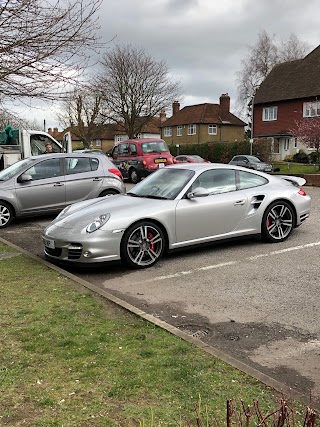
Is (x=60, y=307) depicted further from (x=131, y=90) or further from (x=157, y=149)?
(x=131, y=90)

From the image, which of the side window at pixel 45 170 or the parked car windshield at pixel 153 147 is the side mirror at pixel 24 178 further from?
the parked car windshield at pixel 153 147

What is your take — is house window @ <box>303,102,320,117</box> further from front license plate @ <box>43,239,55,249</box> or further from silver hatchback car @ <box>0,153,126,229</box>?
front license plate @ <box>43,239,55,249</box>

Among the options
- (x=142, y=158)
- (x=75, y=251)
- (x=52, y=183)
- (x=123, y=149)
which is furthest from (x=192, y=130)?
(x=75, y=251)

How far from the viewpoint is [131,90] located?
43.2 m

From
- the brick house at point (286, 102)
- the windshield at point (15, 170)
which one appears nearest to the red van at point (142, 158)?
the windshield at point (15, 170)

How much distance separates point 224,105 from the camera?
6312 centimetres

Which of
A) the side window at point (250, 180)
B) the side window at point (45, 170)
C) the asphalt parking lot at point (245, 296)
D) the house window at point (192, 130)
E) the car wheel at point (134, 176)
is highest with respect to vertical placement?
the house window at point (192, 130)

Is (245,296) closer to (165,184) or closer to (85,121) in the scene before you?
(165,184)

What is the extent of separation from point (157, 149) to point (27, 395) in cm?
1743

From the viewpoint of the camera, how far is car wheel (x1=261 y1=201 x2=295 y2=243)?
24.6 ft

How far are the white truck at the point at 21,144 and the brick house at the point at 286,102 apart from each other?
86.5ft

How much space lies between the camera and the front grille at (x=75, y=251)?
6172 millimetres

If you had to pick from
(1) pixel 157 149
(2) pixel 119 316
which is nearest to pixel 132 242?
(2) pixel 119 316

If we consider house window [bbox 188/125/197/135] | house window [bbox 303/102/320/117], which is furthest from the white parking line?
house window [bbox 188/125/197/135]
